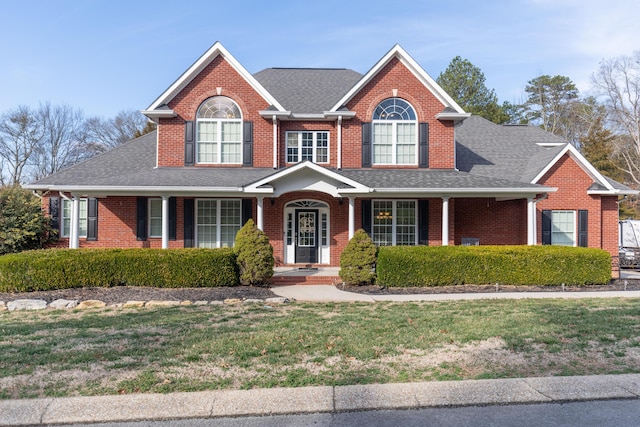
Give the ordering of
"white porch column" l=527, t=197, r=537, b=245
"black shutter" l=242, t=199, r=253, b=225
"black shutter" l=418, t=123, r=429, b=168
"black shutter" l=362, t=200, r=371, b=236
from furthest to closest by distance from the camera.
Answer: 1. "black shutter" l=418, t=123, r=429, b=168
2. "black shutter" l=362, t=200, r=371, b=236
3. "black shutter" l=242, t=199, r=253, b=225
4. "white porch column" l=527, t=197, r=537, b=245

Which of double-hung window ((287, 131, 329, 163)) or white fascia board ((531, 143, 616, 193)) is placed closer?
white fascia board ((531, 143, 616, 193))

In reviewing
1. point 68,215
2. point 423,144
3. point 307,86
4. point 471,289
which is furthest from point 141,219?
point 471,289

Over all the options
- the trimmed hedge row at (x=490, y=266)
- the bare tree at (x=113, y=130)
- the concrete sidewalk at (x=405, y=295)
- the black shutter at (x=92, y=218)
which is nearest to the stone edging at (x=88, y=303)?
the concrete sidewalk at (x=405, y=295)

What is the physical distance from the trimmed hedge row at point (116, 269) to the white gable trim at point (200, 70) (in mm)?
5949

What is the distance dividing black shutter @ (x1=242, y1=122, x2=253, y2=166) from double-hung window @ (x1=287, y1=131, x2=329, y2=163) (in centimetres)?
141

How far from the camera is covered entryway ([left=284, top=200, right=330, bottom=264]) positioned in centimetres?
1611

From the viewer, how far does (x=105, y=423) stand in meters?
4.12

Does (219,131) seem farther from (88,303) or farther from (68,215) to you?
(88,303)

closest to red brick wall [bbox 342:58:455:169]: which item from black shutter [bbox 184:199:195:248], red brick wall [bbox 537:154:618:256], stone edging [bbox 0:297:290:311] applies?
red brick wall [bbox 537:154:618:256]

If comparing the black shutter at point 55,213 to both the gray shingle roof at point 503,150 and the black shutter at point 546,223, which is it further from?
the black shutter at point 546,223

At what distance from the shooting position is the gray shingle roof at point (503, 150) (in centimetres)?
1677

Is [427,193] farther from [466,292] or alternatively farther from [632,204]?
[632,204]

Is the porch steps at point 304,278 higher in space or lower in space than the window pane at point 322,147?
lower

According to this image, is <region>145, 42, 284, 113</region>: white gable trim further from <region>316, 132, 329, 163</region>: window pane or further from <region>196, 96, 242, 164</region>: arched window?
<region>316, 132, 329, 163</region>: window pane
